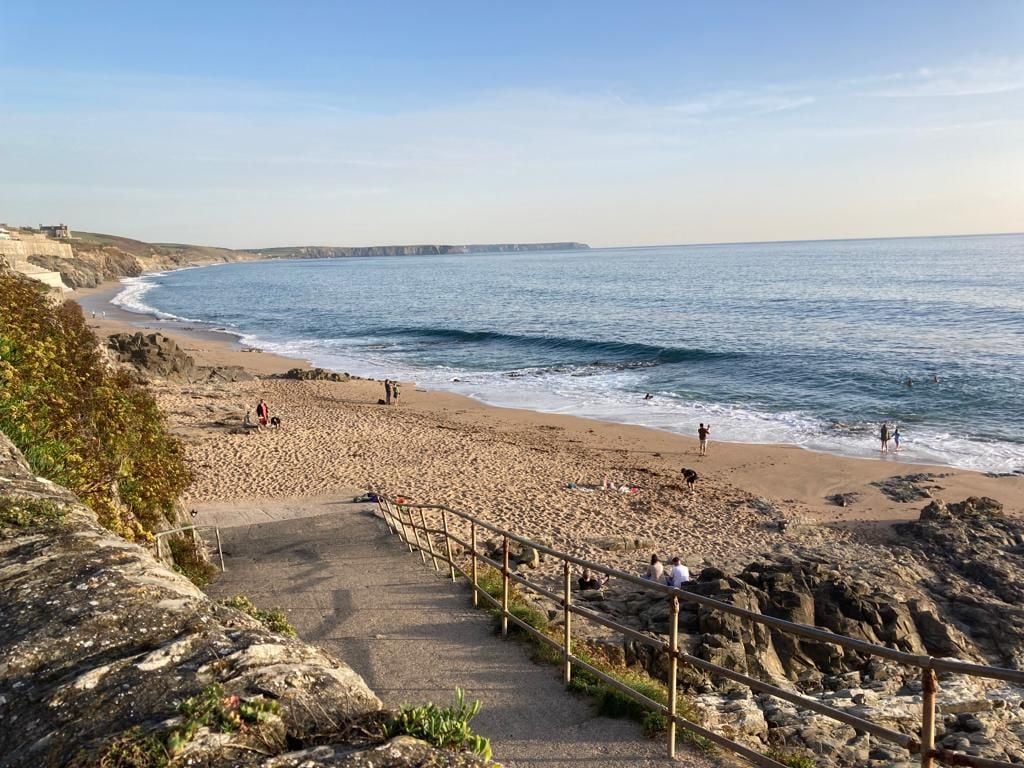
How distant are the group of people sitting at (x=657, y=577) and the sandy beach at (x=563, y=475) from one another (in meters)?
1.31

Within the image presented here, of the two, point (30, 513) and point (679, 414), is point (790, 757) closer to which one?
point (30, 513)

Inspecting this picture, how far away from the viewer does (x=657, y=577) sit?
11570 mm

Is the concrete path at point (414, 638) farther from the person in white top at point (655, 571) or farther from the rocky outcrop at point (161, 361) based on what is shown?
the rocky outcrop at point (161, 361)

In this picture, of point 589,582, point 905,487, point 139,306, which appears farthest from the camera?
point 139,306

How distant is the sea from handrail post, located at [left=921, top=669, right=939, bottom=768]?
789 inches

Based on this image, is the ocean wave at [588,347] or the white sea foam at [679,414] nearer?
the white sea foam at [679,414]

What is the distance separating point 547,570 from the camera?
12.3 meters

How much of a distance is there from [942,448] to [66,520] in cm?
2413

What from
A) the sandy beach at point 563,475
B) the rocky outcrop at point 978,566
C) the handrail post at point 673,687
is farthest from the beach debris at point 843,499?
the handrail post at point 673,687

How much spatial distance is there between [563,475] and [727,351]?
24094 millimetres

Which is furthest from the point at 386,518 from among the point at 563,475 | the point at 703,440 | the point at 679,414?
the point at 679,414

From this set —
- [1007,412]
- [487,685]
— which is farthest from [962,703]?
[1007,412]

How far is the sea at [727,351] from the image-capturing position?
2580cm

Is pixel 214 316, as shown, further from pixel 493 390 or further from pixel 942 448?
pixel 942 448
